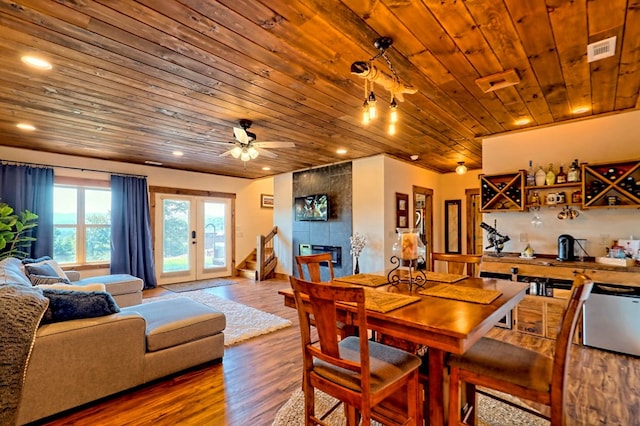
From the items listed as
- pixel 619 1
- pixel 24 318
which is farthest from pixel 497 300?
pixel 24 318

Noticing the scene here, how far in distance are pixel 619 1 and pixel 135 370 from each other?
397 cm

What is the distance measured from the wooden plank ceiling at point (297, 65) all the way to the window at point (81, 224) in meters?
1.58

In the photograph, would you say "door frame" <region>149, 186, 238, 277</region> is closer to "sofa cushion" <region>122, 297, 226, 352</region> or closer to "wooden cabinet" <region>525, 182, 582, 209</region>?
"sofa cushion" <region>122, 297, 226, 352</region>

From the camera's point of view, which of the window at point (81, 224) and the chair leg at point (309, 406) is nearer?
the chair leg at point (309, 406)

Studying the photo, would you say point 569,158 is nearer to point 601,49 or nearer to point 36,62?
point 601,49

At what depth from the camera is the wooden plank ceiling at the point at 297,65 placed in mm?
1822

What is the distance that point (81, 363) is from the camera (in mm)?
2096

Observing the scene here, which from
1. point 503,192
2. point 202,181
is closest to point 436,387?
point 503,192

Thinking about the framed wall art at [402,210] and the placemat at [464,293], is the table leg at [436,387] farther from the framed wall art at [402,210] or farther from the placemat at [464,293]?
the framed wall art at [402,210]

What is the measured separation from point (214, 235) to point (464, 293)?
6.60 metres

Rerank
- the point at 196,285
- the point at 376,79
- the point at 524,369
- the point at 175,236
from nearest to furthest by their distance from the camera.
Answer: the point at 524,369 < the point at 376,79 < the point at 196,285 < the point at 175,236

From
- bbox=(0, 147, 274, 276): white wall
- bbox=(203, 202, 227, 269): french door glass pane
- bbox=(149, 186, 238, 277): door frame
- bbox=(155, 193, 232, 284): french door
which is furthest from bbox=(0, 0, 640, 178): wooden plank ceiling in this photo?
bbox=(203, 202, 227, 269): french door glass pane

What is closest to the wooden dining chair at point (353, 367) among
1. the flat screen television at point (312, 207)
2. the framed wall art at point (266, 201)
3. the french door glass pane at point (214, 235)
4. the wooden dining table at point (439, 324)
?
the wooden dining table at point (439, 324)

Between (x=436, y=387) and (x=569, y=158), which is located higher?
(x=569, y=158)
